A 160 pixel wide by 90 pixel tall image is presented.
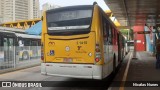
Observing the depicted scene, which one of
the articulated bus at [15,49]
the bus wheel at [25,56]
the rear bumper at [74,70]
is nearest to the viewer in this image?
the rear bumper at [74,70]

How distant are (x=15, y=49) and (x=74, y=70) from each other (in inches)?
409

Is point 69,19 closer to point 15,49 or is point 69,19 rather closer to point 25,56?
point 15,49

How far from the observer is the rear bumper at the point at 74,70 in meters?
10.1

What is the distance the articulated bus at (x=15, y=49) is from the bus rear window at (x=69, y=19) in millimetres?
7550

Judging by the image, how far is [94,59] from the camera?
1013 centimetres

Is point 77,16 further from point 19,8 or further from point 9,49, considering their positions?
point 19,8

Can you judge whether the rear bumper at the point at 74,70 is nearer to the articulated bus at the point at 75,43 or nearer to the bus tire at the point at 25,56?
the articulated bus at the point at 75,43

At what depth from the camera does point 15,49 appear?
19.9 meters

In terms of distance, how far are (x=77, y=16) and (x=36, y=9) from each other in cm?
8132

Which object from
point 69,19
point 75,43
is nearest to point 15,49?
point 69,19

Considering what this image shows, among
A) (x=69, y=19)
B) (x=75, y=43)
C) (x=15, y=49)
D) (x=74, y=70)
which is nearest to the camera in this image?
(x=74, y=70)

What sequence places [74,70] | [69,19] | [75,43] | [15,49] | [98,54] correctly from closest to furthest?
1. [98,54]
2. [74,70]
3. [75,43]
4. [69,19]
5. [15,49]

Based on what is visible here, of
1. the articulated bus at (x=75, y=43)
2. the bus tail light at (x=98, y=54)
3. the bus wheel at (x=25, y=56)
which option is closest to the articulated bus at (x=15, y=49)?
→ the bus wheel at (x=25, y=56)

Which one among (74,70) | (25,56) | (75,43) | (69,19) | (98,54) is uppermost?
(69,19)
